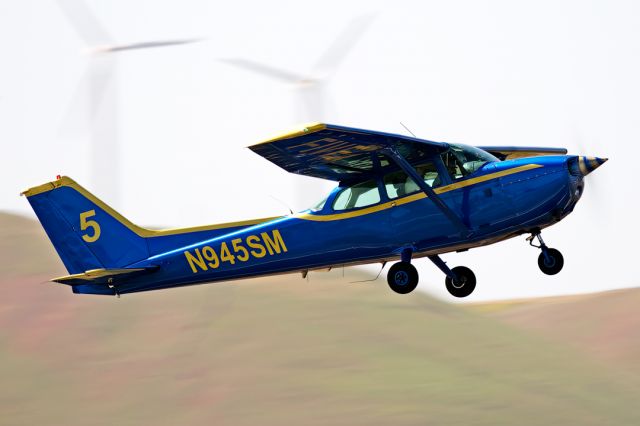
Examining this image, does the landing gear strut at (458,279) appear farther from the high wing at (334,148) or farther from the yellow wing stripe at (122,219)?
the yellow wing stripe at (122,219)

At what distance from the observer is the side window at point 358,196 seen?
20.8 metres

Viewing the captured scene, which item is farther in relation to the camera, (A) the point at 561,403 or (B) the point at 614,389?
(B) the point at 614,389

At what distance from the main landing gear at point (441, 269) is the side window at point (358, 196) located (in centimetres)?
120

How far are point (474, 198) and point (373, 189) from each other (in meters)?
2.03

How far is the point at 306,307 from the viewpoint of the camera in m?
118

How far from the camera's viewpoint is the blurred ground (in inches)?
3957

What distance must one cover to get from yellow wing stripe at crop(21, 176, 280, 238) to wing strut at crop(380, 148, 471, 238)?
3.35 m

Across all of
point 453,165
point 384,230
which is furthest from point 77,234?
point 453,165

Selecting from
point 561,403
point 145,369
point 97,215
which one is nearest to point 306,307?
point 145,369

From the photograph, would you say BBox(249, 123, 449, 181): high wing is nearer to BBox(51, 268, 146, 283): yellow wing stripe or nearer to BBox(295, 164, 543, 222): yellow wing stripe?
BBox(295, 164, 543, 222): yellow wing stripe

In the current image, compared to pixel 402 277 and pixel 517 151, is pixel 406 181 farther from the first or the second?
pixel 517 151

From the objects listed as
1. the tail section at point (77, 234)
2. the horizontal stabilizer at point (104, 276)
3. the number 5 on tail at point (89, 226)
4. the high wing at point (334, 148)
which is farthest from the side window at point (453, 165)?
the number 5 on tail at point (89, 226)

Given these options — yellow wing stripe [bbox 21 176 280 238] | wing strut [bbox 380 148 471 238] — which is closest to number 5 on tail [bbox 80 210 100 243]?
yellow wing stripe [bbox 21 176 280 238]

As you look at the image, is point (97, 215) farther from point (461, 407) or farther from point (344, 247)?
point (461, 407)
